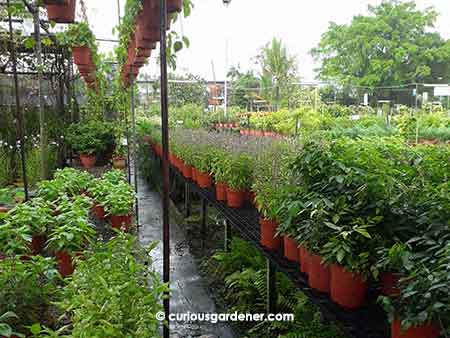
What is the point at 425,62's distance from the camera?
23.0 m

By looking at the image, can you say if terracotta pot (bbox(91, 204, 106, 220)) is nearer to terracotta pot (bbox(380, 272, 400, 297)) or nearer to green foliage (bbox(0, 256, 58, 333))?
green foliage (bbox(0, 256, 58, 333))

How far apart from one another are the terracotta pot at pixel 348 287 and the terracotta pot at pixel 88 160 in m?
5.69

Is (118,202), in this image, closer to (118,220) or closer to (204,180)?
(118,220)

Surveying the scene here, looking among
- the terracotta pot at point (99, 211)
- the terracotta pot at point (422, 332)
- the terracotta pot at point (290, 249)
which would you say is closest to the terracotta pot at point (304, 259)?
the terracotta pot at point (290, 249)

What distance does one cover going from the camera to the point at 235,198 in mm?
3559

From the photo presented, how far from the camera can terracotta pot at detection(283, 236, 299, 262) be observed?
2350 mm

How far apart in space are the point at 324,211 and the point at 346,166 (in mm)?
424

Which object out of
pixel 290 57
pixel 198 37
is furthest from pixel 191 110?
pixel 290 57

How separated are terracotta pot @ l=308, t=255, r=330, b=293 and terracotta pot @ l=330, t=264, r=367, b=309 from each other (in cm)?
10

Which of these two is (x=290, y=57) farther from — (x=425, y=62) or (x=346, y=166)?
(x=346, y=166)

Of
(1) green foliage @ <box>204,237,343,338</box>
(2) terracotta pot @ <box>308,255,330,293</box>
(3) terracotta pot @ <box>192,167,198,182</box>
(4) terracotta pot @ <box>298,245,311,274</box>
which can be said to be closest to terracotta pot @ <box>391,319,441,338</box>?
(2) terracotta pot @ <box>308,255,330,293</box>

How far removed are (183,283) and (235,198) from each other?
0.92m

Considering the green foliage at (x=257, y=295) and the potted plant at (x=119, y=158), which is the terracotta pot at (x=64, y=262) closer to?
the green foliage at (x=257, y=295)

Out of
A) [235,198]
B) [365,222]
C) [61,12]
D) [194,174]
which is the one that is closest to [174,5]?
[61,12]
